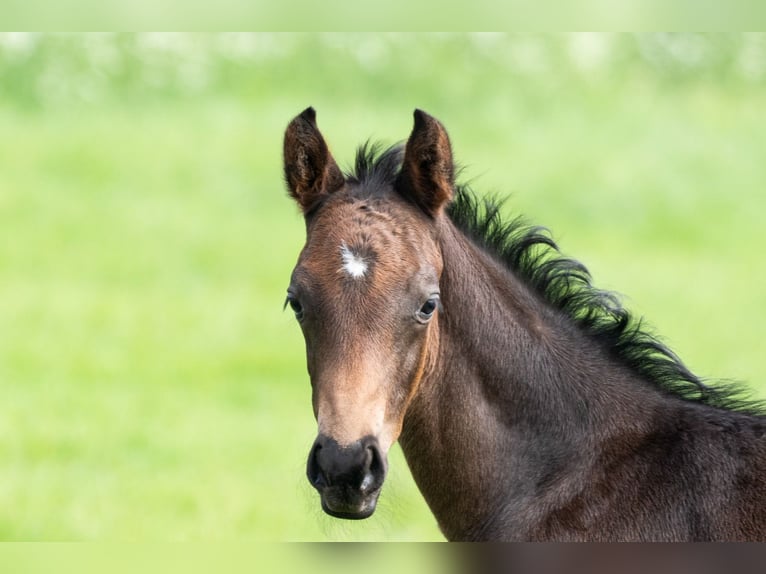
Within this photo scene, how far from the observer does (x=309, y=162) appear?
594cm

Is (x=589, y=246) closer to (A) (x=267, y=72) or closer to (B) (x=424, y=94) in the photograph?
(B) (x=424, y=94)

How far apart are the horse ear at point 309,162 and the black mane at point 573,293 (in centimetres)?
14

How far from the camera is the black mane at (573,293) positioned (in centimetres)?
600

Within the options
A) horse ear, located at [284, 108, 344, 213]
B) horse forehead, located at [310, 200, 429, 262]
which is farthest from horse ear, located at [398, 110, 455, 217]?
horse ear, located at [284, 108, 344, 213]

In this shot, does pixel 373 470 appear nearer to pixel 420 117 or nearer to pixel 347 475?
pixel 347 475

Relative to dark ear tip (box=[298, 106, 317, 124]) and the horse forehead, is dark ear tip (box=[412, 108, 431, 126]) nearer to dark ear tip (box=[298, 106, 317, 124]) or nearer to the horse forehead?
the horse forehead

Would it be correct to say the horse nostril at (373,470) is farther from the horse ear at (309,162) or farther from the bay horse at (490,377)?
the horse ear at (309,162)

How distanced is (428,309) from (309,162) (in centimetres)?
96

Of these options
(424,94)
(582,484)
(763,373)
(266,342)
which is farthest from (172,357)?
(582,484)

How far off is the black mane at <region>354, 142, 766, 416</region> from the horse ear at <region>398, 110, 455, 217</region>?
0.14 m

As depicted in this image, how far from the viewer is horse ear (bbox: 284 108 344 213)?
5898mm

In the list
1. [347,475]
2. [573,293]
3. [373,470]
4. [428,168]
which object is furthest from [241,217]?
[347,475]

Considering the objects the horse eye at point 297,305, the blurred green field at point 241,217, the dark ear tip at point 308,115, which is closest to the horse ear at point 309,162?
the dark ear tip at point 308,115

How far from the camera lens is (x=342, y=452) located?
504 centimetres
